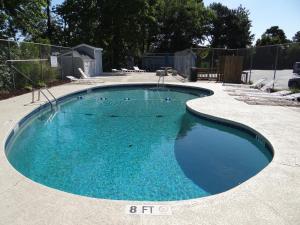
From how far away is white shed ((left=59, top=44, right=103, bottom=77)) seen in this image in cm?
1794

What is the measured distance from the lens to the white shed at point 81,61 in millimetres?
17938

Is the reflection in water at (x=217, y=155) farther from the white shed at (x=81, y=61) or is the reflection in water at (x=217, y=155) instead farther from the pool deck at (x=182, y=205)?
the white shed at (x=81, y=61)

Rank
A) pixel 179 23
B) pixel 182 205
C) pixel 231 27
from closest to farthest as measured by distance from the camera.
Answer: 1. pixel 182 205
2. pixel 179 23
3. pixel 231 27

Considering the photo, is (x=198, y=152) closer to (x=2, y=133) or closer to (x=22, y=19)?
(x=2, y=133)

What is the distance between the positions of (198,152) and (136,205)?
347 centimetres

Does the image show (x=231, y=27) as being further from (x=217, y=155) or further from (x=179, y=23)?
(x=217, y=155)

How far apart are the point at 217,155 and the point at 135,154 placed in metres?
1.81

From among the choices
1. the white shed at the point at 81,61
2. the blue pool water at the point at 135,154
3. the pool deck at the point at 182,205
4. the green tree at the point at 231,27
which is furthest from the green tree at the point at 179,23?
the pool deck at the point at 182,205

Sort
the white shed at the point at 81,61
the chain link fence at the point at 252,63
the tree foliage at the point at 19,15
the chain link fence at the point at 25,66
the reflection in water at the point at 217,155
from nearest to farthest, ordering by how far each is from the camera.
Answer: the reflection in water at the point at 217,155, the chain link fence at the point at 25,66, the chain link fence at the point at 252,63, the tree foliage at the point at 19,15, the white shed at the point at 81,61

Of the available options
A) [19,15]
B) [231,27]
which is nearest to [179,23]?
[231,27]

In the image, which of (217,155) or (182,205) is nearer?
(182,205)

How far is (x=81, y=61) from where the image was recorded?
60.8 ft

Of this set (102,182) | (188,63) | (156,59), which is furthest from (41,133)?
(156,59)

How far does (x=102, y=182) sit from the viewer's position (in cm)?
466
